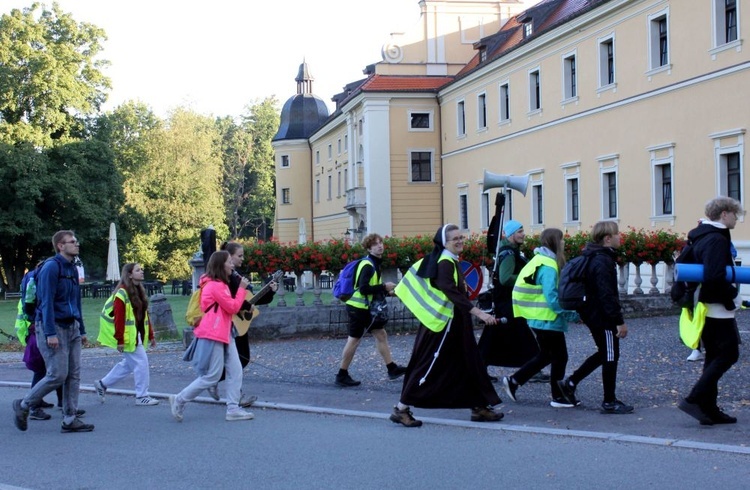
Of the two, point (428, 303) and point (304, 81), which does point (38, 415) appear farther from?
A: point (304, 81)

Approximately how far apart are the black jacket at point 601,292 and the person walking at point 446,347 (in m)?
1.04

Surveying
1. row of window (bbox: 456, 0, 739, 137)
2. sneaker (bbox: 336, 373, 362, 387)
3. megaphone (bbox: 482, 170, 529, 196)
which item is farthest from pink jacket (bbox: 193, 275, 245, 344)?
row of window (bbox: 456, 0, 739, 137)

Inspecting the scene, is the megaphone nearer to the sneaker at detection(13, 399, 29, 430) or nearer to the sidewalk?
the sidewalk

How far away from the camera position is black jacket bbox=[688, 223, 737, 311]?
307 inches

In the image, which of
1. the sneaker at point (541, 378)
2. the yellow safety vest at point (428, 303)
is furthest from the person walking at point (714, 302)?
the sneaker at point (541, 378)

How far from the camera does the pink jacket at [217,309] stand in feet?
30.8

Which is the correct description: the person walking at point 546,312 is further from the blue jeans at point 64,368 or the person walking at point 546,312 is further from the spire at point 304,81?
the spire at point 304,81

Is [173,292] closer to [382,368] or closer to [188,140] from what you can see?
[188,140]

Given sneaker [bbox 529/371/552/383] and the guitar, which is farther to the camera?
sneaker [bbox 529/371/552/383]

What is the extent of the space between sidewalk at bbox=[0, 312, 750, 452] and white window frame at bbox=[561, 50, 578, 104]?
2310cm

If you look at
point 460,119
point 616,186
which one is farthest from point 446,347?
point 460,119

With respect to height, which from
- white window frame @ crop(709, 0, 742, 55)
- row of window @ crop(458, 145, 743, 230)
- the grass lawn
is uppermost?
white window frame @ crop(709, 0, 742, 55)

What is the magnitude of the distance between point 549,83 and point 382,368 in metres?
30.3

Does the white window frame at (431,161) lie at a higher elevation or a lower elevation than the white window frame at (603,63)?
lower
